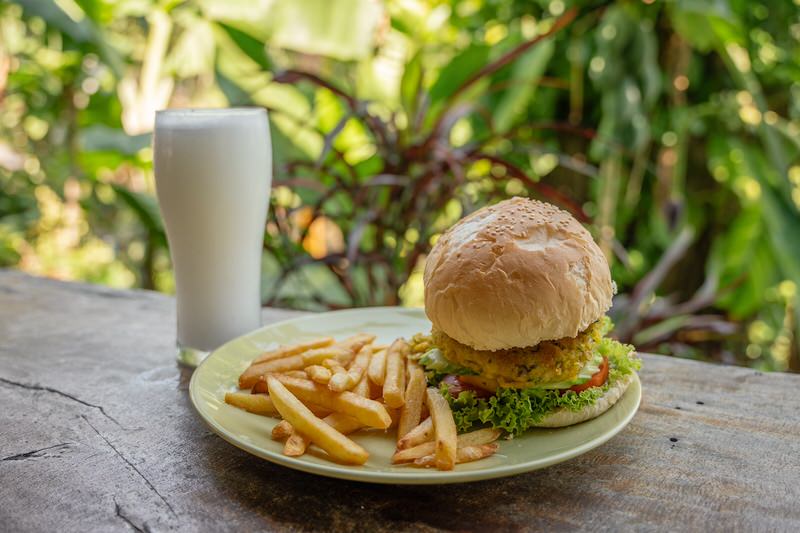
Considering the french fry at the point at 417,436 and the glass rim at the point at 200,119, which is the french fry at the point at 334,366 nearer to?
the french fry at the point at 417,436

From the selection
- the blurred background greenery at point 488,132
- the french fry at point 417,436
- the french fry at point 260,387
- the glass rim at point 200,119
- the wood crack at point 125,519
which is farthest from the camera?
the blurred background greenery at point 488,132

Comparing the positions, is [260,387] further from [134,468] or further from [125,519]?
[125,519]

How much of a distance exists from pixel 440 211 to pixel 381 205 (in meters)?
0.22

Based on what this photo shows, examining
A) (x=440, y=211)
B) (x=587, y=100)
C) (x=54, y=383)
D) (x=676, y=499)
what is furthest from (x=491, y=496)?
(x=587, y=100)

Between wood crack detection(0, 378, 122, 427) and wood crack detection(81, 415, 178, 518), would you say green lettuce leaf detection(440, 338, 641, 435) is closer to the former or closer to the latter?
wood crack detection(81, 415, 178, 518)

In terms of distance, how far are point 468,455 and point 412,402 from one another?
164 mm

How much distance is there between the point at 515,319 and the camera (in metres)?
1.19

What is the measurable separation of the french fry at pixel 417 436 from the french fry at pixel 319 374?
166 mm

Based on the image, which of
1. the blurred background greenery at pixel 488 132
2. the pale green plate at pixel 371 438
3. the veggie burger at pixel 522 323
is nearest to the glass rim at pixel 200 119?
the pale green plate at pixel 371 438

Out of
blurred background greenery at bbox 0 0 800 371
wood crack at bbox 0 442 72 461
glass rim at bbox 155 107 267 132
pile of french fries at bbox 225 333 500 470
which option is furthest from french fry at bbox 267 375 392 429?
blurred background greenery at bbox 0 0 800 371

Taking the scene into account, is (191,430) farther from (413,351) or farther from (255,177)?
(255,177)

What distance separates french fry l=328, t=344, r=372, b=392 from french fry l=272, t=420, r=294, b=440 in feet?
0.29

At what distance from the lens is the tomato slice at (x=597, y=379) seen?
123 cm

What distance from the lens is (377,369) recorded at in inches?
50.9
